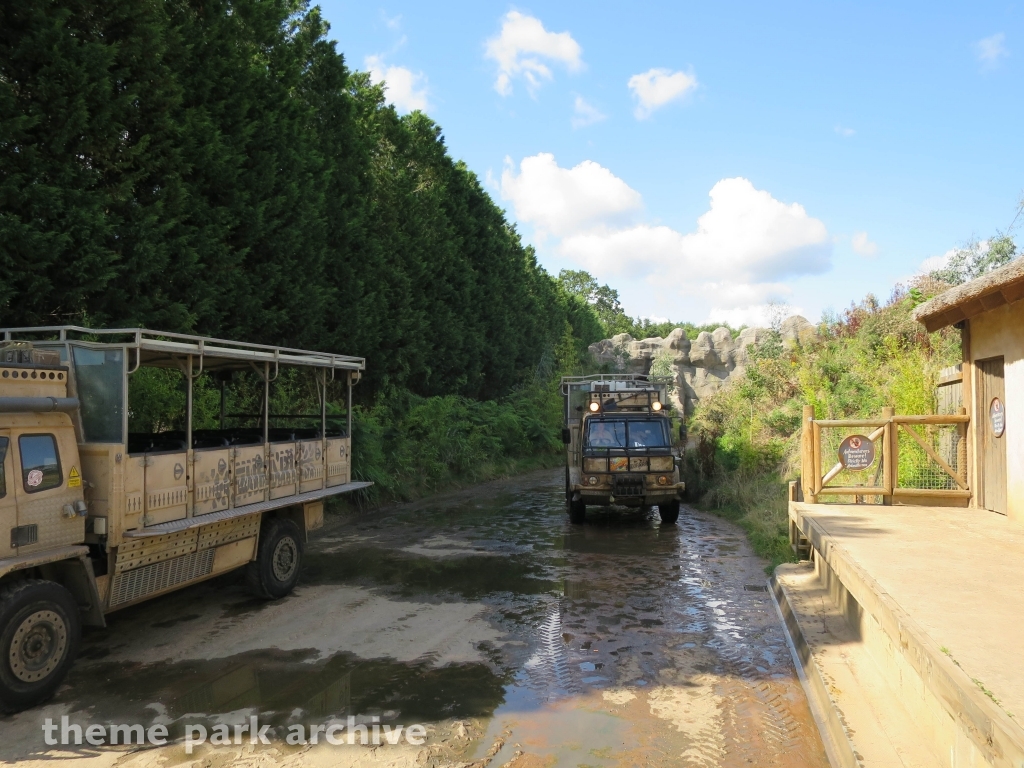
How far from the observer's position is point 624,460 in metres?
13.9

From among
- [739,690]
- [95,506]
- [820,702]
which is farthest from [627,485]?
[95,506]

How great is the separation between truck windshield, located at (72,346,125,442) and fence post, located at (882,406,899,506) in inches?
356

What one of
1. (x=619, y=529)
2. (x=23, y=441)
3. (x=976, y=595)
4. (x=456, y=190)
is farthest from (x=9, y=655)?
(x=456, y=190)

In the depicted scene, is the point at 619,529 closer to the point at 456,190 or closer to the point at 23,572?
the point at 23,572

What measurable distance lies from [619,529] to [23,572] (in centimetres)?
1002

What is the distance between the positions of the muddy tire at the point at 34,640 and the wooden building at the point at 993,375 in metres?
8.94

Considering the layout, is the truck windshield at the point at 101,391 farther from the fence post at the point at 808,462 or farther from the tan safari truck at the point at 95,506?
the fence post at the point at 808,462

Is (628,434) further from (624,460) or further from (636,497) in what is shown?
(636,497)

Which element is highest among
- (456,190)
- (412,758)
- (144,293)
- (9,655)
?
(456,190)

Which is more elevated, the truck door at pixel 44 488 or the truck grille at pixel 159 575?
the truck door at pixel 44 488

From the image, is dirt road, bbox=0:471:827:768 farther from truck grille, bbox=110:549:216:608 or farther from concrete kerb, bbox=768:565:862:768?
truck grille, bbox=110:549:216:608

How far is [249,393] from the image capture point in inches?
583

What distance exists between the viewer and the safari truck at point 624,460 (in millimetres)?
13734

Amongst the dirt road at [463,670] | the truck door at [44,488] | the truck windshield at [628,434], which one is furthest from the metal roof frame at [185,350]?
the truck windshield at [628,434]
